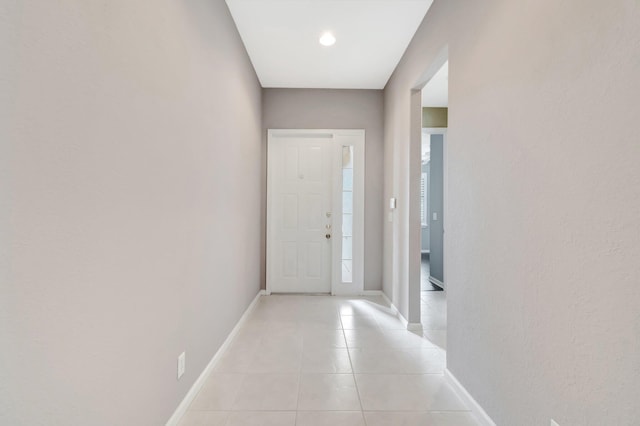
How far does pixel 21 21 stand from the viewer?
790mm

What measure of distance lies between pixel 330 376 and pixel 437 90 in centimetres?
383

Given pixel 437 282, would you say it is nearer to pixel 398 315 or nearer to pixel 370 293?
pixel 370 293

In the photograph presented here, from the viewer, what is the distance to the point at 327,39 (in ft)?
9.98

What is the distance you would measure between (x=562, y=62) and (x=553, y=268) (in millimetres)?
797

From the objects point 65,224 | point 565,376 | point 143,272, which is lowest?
point 565,376

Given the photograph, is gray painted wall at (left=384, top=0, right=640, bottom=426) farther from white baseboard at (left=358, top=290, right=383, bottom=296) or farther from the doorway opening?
white baseboard at (left=358, top=290, right=383, bottom=296)

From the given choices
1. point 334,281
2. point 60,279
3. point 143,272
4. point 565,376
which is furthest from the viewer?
point 334,281

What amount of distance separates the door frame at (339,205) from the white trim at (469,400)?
2197 mm

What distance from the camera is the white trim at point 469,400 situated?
1.67 m

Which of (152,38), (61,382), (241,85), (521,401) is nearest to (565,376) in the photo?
(521,401)

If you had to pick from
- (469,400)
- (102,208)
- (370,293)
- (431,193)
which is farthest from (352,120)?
(102,208)

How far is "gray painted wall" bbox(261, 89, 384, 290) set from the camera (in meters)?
4.32

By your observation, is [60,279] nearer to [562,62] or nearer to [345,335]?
[562,62]

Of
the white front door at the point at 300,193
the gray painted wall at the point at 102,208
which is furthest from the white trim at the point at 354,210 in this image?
the gray painted wall at the point at 102,208
